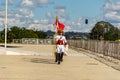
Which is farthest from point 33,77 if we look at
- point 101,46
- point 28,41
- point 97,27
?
point 97,27

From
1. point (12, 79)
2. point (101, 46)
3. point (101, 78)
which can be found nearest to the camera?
point (12, 79)

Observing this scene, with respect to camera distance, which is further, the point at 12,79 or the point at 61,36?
the point at 61,36

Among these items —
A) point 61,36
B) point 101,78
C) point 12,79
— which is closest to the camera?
point 12,79

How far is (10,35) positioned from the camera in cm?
11062

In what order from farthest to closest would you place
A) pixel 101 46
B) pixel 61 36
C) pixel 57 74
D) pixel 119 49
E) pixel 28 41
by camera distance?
1. pixel 28 41
2. pixel 101 46
3. pixel 119 49
4. pixel 61 36
5. pixel 57 74

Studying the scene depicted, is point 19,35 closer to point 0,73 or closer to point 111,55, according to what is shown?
point 111,55

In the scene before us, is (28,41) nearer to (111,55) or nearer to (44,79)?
(111,55)

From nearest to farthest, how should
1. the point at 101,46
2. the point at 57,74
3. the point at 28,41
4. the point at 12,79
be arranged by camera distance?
the point at 12,79 < the point at 57,74 < the point at 101,46 < the point at 28,41

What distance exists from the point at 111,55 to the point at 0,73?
56.3ft

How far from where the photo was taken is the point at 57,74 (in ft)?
58.4

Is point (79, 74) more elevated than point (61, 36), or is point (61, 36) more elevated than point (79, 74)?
point (61, 36)

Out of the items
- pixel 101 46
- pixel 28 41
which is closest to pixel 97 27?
pixel 28 41

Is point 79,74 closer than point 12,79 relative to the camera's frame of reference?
No

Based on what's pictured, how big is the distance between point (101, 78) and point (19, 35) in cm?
10222
